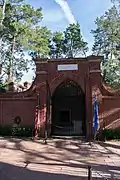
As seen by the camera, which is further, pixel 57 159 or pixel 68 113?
pixel 68 113

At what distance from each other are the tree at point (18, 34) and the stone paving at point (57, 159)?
1254 centimetres

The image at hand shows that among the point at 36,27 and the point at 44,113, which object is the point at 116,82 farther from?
the point at 36,27

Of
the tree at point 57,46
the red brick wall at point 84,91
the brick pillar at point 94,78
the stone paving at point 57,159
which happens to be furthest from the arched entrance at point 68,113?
the tree at point 57,46

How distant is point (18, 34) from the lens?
87.0ft

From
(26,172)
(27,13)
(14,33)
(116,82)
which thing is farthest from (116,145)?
(27,13)

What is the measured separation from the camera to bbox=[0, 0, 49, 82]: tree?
26.4 meters

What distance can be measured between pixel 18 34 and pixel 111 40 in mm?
8485

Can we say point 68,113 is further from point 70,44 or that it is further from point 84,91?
point 70,44

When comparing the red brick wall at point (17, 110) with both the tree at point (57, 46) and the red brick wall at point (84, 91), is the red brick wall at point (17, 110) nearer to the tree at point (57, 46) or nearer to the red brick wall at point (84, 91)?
the red brick wall at point (84, 91)

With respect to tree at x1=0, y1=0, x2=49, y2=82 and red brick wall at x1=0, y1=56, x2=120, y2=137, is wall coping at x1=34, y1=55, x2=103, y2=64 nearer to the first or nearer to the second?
red brick wall at x1=0, y1=56, x2=120, y2=137

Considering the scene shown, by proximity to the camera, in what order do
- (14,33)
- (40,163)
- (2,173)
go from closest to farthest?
(2,173) < (40,163) < (14,33)

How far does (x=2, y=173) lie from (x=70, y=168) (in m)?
2.35

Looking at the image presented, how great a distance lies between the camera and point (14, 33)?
26234mm

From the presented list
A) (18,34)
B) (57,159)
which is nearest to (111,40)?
(18,34)
